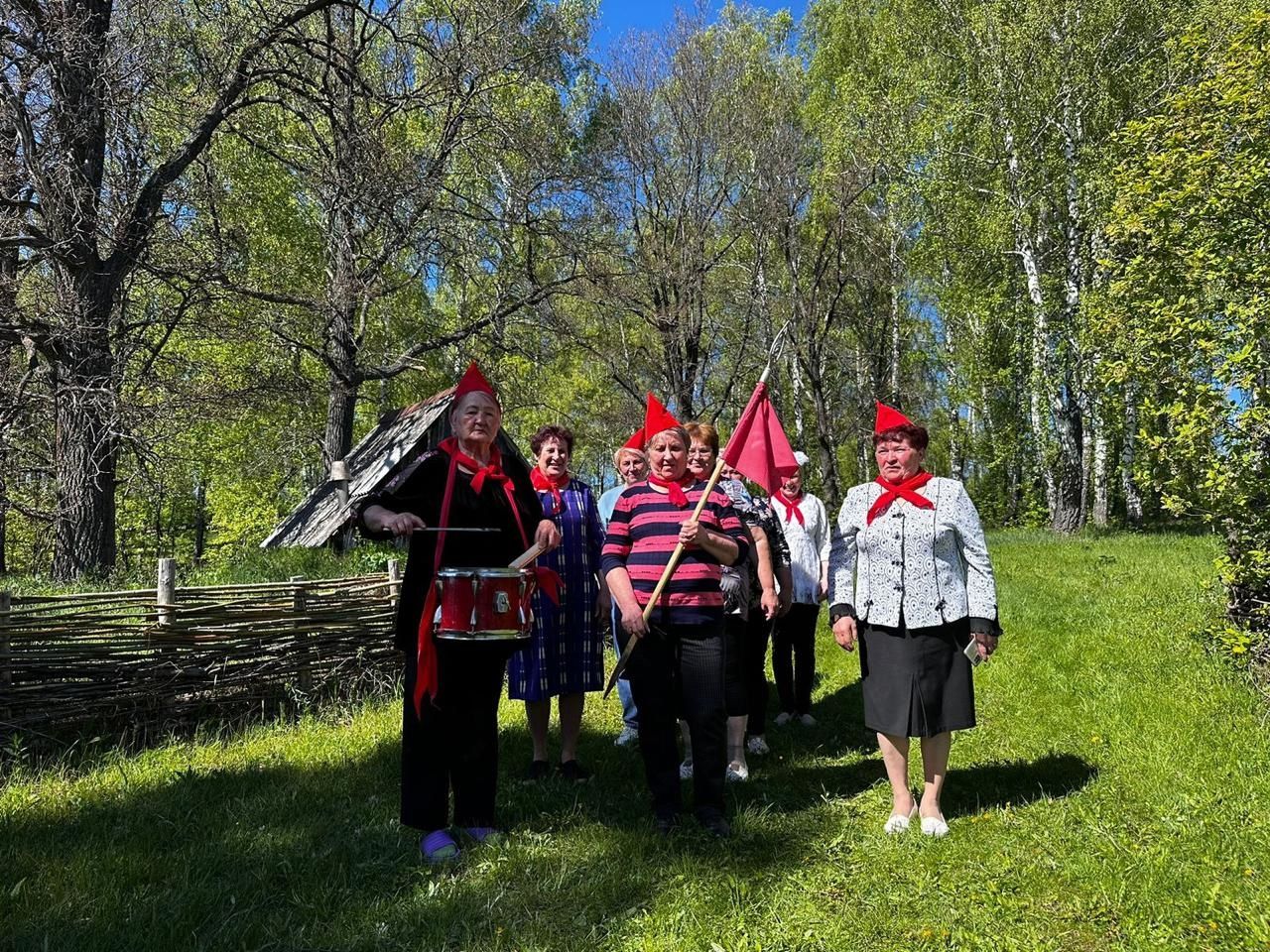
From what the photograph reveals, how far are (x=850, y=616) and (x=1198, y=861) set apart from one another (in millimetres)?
1545

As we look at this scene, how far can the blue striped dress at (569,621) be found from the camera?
4.45 metres

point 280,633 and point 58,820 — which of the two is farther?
point 280,633

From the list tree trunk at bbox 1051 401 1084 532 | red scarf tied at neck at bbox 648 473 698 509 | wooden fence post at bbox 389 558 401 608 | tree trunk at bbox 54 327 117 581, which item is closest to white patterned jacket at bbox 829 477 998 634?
red scarf tied at neck at bbox 648 473 698 509

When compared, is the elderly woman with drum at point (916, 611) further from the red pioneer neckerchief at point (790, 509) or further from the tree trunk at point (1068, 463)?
the tree trunk at point (1068, 463)

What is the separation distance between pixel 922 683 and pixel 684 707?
1048mm

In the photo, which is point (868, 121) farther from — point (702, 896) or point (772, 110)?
point (702, 896)

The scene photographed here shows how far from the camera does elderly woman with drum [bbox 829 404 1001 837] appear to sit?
358 cm

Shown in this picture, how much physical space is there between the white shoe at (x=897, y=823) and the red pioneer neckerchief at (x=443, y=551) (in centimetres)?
177

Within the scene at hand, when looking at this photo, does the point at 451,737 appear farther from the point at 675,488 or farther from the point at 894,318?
the point at 894,318

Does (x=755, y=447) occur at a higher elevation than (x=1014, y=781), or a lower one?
higher

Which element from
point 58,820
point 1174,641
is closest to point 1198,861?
point 1174,641

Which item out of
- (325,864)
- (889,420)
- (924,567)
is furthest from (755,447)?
(325,864)

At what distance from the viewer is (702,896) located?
299 centimetres

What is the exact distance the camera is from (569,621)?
15.2ft
